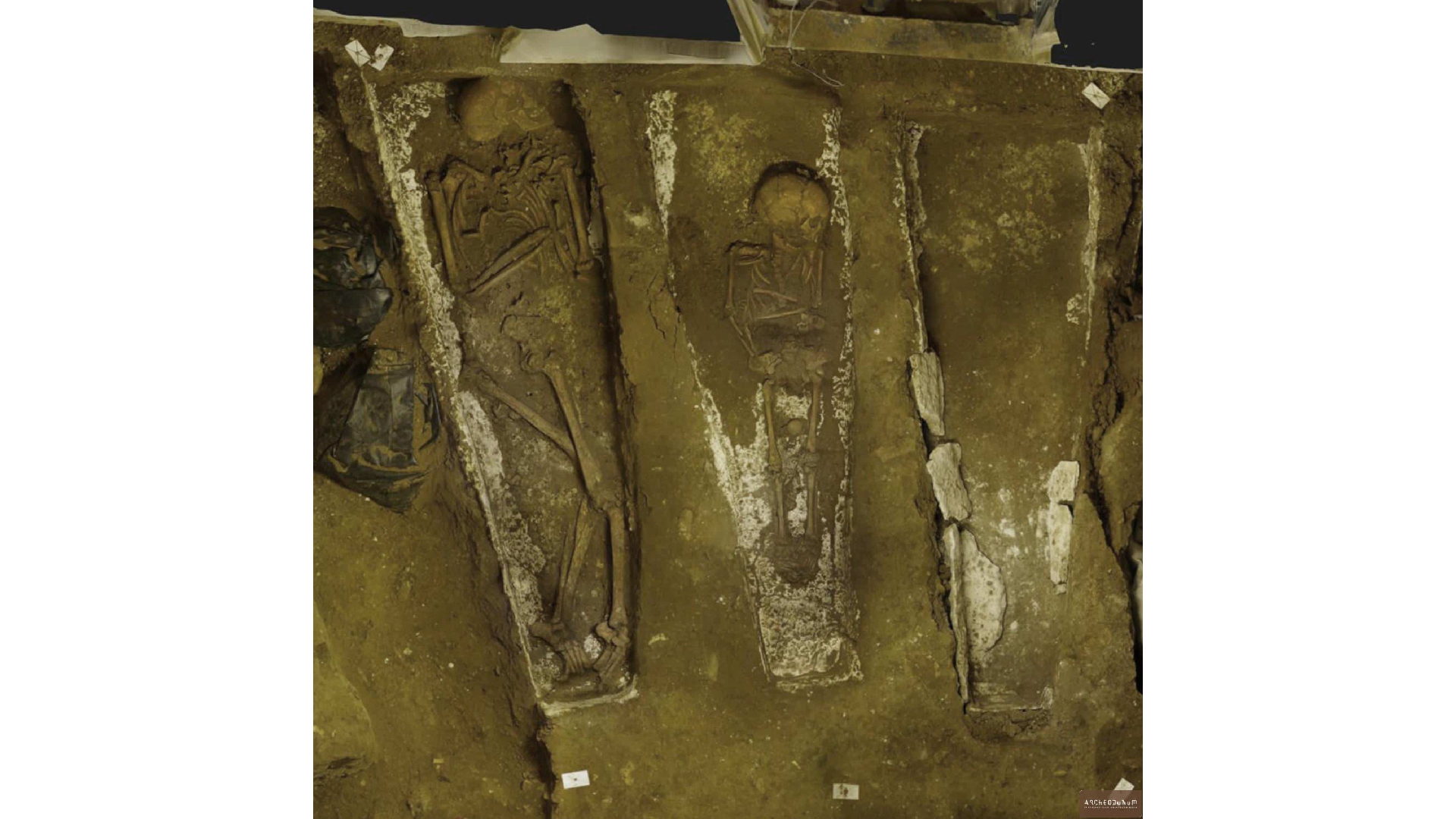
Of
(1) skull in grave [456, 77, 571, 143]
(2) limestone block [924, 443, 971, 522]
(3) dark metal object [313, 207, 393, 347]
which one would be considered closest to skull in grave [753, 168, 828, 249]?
(1) skull in grave [456, 77, 571, 143]

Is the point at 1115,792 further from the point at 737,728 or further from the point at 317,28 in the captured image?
the point at 317,28

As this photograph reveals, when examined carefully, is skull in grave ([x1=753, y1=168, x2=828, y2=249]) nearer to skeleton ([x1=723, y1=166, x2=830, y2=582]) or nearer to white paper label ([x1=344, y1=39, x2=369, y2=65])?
skeleton ([x1=723, y1=166, x2=830, y2=582])

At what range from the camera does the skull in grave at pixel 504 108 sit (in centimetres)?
457

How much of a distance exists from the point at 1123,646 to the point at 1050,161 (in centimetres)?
194

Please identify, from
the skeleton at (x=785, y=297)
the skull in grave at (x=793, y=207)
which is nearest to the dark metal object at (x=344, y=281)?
the skeleton at (x=785, y=297)

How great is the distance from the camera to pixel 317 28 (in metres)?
4.39

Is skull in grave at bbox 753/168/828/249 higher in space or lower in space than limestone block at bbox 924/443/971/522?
higher

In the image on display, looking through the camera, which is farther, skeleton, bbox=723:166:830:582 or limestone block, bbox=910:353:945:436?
limestone block, bbox=910:353:945:436

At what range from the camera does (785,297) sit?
187 inches

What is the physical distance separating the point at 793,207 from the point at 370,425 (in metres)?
1.76

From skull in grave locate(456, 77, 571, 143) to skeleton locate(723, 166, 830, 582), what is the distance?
844 millimetres

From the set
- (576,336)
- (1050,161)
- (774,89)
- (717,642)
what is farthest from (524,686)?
(1050,161)

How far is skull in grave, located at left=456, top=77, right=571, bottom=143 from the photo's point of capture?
4566 mm

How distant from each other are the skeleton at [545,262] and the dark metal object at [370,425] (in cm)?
37
